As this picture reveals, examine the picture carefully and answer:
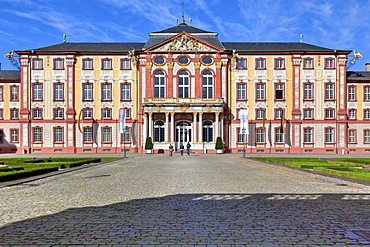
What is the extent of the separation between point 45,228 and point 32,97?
55120mm

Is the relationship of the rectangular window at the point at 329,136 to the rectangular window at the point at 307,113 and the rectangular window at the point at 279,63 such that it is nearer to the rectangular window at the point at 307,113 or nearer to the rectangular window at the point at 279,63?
the rectangular window at the point at 307,113

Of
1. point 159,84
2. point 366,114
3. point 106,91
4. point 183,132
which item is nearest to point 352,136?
point 366,114

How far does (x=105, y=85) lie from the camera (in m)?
59.3

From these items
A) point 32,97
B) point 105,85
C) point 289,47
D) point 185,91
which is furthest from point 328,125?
point 32,97

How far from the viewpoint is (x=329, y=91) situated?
5912 centimetres

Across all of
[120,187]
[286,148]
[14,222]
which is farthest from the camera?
[286,148]

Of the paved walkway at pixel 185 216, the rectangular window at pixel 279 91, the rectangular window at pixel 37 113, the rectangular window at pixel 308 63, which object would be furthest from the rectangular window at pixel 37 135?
the paved walkway at pixel 185 216

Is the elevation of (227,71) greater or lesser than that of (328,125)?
greater

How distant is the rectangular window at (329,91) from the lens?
59.1 m

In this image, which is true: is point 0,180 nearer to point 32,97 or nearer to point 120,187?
point 120,187

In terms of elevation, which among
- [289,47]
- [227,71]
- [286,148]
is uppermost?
[289,47]

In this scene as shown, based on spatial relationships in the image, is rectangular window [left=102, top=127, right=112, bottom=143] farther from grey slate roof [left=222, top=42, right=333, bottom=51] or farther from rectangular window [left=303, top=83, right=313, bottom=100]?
rectangular window [left=303, top=83, right=313, bottom=100]

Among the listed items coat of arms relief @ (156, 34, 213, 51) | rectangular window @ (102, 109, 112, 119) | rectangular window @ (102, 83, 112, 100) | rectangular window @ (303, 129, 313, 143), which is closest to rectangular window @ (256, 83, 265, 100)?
rectangular window @ (303, 129, 313, 143)

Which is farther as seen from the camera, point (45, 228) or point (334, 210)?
point (334, 210)
